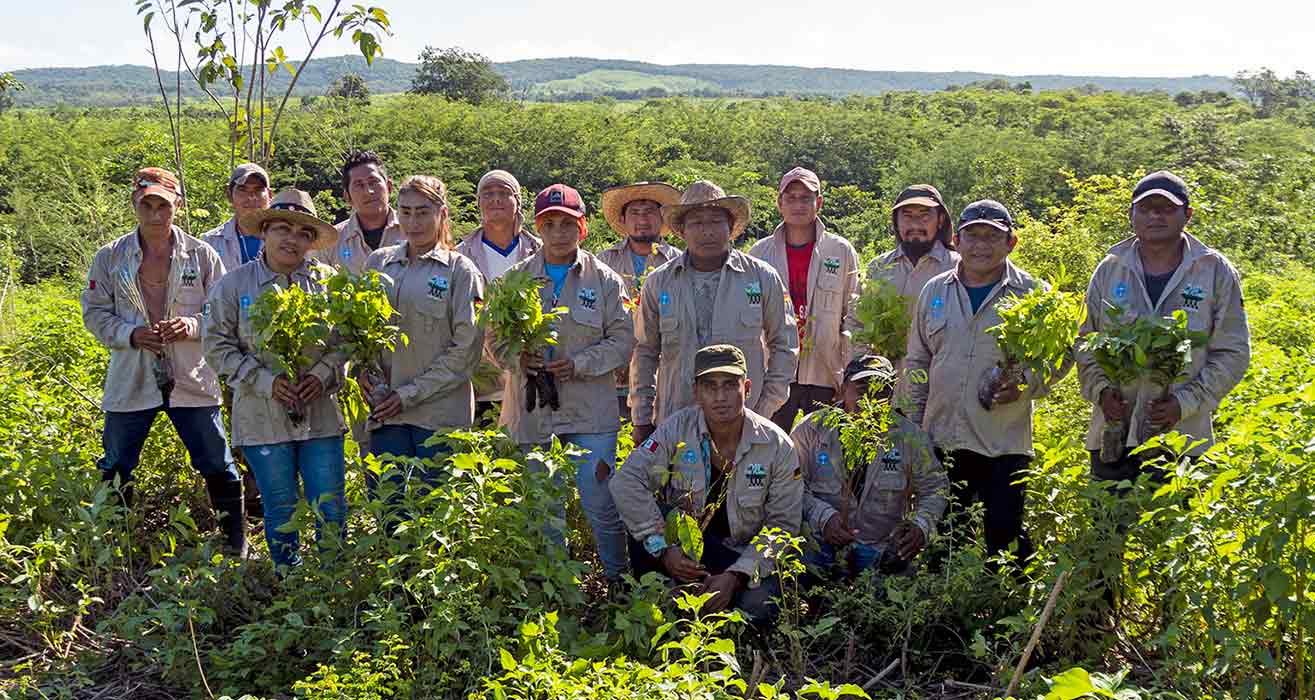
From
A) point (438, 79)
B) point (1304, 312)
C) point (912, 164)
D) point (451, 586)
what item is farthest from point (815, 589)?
point (438, 79)

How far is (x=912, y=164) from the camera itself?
2956 cm

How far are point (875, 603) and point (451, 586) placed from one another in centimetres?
174

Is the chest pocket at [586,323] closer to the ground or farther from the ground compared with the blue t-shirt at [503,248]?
closer to the ground

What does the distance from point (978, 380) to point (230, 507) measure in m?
3.82

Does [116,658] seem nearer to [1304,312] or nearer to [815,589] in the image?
[815,589]

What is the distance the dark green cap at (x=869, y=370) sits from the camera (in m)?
4.98

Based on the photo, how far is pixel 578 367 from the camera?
5387mm

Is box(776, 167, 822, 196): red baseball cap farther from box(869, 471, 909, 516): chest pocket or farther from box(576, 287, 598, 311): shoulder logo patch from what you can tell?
box(869, 471, 909, 516): chest pocket

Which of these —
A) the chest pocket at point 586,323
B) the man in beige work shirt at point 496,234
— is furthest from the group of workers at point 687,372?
the man in beige work shirt at point 496,234

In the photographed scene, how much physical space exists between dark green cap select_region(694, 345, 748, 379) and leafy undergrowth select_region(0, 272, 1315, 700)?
756 millimetres

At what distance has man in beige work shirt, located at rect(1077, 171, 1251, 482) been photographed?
479 centimetres

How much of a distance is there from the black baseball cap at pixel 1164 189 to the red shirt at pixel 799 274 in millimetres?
1882

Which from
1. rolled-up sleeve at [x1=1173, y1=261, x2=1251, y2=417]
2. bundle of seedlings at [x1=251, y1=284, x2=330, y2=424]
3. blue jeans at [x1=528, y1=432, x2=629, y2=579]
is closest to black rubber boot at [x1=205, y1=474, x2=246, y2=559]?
bundle of seedlings at [x1=251, y1=284, x2=330, y2=424]

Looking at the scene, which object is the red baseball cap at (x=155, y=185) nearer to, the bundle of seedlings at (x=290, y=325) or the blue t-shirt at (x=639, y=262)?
the bundle of seedlings at (x=290, y=325)
